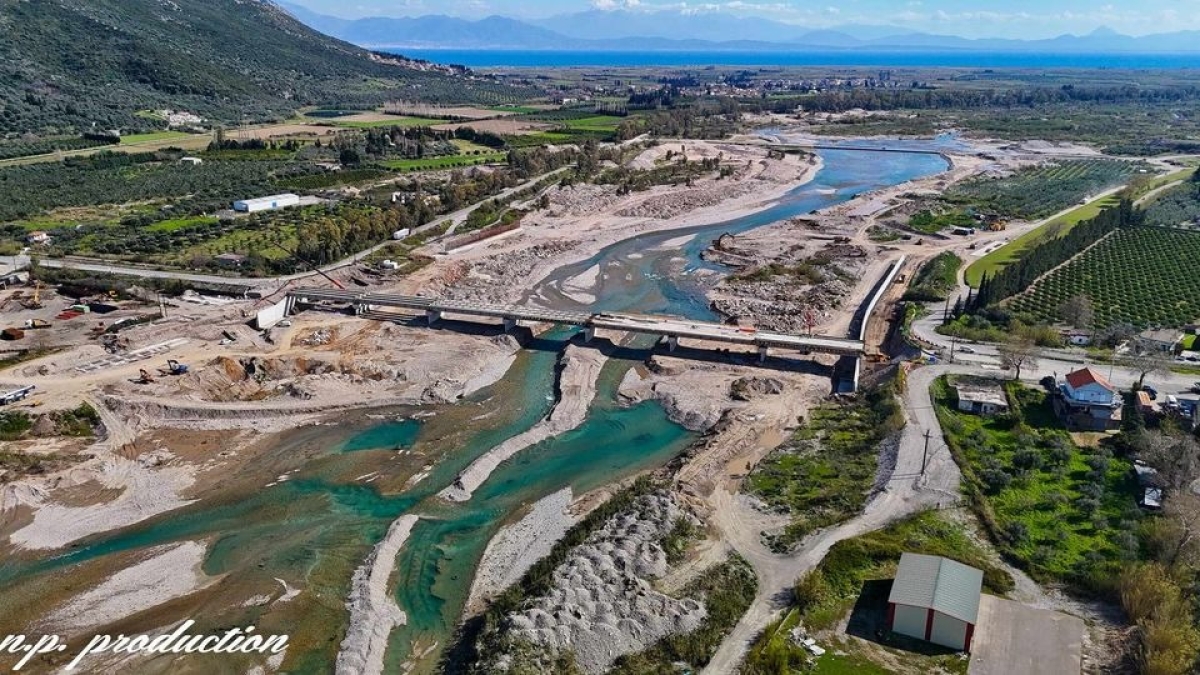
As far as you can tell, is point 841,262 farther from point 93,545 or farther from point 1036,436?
point 93,545

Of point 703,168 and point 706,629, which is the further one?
point 703,168

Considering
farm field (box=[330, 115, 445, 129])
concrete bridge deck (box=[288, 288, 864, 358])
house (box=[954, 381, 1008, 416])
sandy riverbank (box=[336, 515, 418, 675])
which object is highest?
farm field (box=[330, 115, 445, 129])

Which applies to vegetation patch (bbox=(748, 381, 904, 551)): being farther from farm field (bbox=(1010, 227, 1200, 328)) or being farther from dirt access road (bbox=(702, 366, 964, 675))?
farm field (bbox=(1010, 227, 1200, 328))

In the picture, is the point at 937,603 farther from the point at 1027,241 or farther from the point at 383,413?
the point at 1027,241

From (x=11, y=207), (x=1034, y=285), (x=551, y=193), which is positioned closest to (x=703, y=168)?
(x=551, y=193)

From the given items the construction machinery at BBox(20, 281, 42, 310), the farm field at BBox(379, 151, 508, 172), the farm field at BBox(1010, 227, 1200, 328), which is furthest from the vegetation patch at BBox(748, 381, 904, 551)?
the farm field at BBox(379, 151, 508, 172)

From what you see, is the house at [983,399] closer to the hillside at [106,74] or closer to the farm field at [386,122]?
the farm field at [386,122]

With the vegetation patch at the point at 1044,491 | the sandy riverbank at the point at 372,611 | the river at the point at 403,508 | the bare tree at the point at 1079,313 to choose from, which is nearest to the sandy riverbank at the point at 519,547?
the river at the point at 403,508
